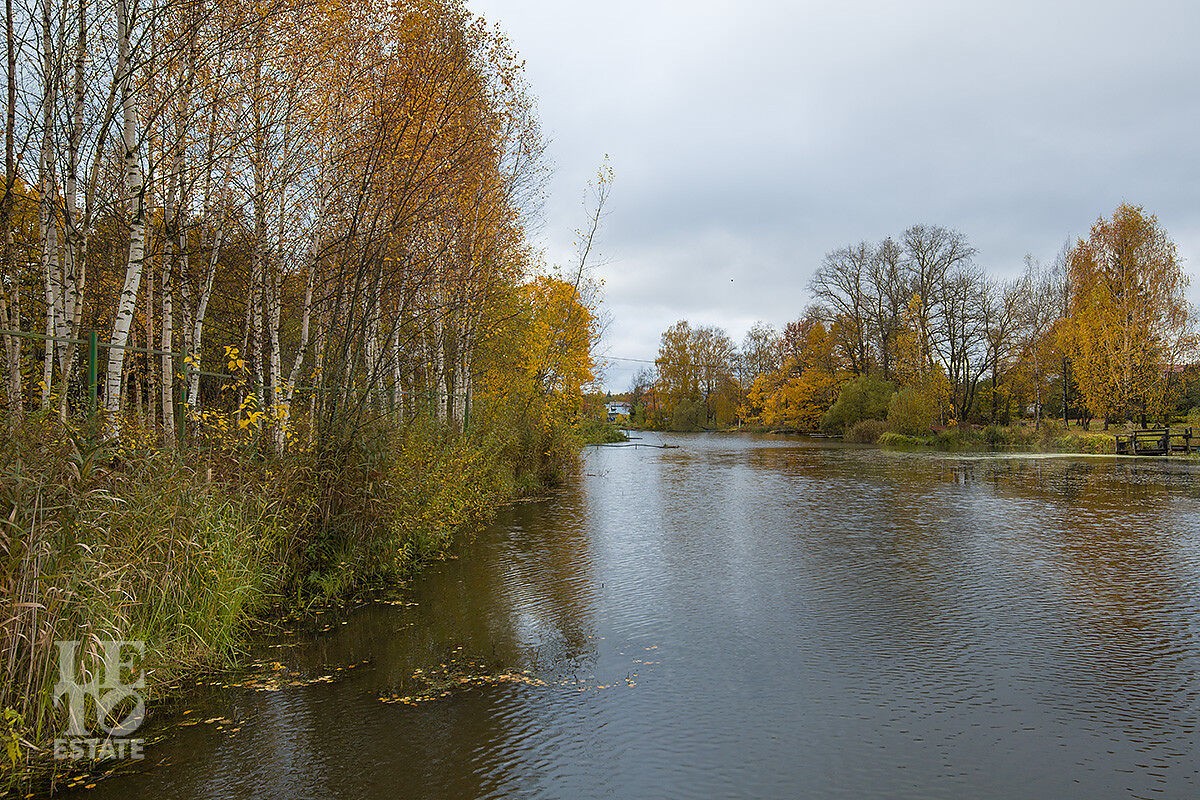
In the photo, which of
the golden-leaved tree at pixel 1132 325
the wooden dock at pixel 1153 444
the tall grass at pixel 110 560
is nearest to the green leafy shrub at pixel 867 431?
the golden-leaved tree at pixel 1132 325

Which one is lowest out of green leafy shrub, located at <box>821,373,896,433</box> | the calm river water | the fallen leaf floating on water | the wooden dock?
the calm river water

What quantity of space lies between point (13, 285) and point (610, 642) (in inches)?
293

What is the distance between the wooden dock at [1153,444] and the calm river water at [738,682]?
2221 centimetres

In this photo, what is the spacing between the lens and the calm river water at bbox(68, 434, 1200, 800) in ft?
12.5

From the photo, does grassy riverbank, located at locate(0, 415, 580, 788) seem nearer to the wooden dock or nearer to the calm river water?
the calm river water

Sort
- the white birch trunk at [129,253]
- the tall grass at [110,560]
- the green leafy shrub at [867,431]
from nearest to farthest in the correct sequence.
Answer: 1. the tall grass at [110,560]
2. the white birch trunk at [129,253]
3. the green leafy shrub at [867,431]

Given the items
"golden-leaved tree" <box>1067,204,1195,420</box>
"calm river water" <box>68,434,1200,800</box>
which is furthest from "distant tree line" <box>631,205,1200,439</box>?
"calm river water" <box>68,434,1200,800</box>

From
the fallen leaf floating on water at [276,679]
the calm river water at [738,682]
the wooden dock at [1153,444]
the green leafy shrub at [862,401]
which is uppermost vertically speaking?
the green leafy shrub at [862,401]

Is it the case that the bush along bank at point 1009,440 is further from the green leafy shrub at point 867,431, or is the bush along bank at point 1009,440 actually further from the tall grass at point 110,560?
the tall grass at point 110,560

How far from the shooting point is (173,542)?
4.83 m

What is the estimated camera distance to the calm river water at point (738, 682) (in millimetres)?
3803

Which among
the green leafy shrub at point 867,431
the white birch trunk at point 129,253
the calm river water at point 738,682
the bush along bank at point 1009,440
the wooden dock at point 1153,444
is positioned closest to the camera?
the calm river water at point 738,682

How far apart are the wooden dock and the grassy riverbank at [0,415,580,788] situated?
3094cm

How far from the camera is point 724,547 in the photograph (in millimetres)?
10258
